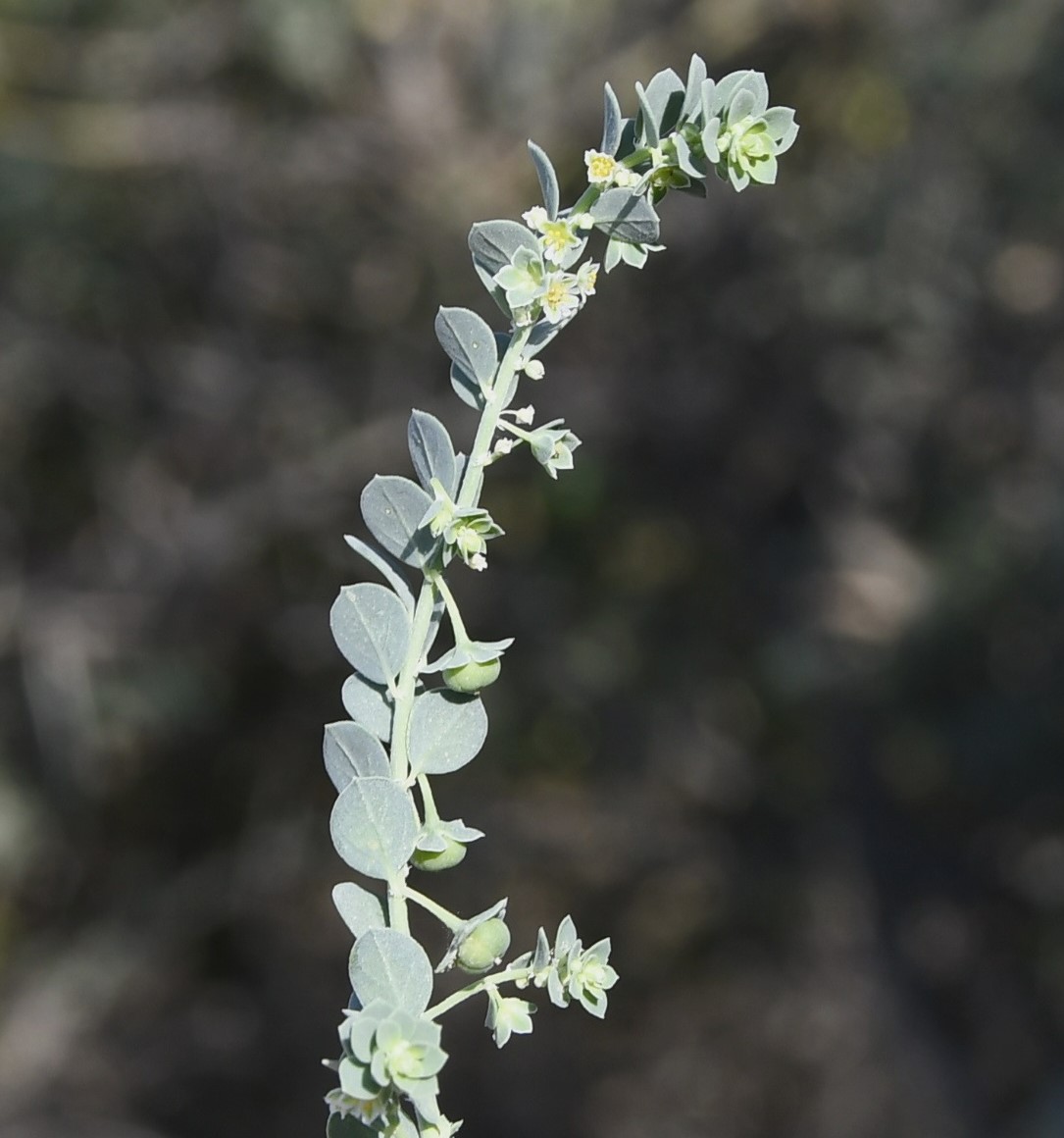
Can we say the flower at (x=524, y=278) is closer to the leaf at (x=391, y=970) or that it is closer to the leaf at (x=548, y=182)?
the leaf at (x=548, y=182)

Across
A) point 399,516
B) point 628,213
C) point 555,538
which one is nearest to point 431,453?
point 399,516

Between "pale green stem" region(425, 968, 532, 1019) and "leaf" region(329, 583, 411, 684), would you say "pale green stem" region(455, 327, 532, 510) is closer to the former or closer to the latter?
"leaf" region(329, 583, 411, 684)

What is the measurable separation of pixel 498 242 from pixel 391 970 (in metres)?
0.29

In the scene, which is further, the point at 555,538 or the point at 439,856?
the point at 555,538

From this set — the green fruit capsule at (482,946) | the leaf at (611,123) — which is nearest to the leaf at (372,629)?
the green fruit capsule at (482,946)

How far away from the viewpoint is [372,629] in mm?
542

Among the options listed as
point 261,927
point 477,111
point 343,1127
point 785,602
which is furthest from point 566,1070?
point 343,1127

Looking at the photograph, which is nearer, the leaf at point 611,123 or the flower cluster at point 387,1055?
the flower cluster at point 387,1055

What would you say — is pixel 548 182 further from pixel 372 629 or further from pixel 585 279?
pixel 372 629

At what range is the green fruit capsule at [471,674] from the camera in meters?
0.54

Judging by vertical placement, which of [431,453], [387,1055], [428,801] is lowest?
[387,1055]

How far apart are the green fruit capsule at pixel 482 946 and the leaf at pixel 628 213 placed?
11.4 inches

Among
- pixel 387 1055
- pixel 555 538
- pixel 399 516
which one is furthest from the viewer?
pixel 555 538

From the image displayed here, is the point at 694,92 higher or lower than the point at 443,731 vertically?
higher
